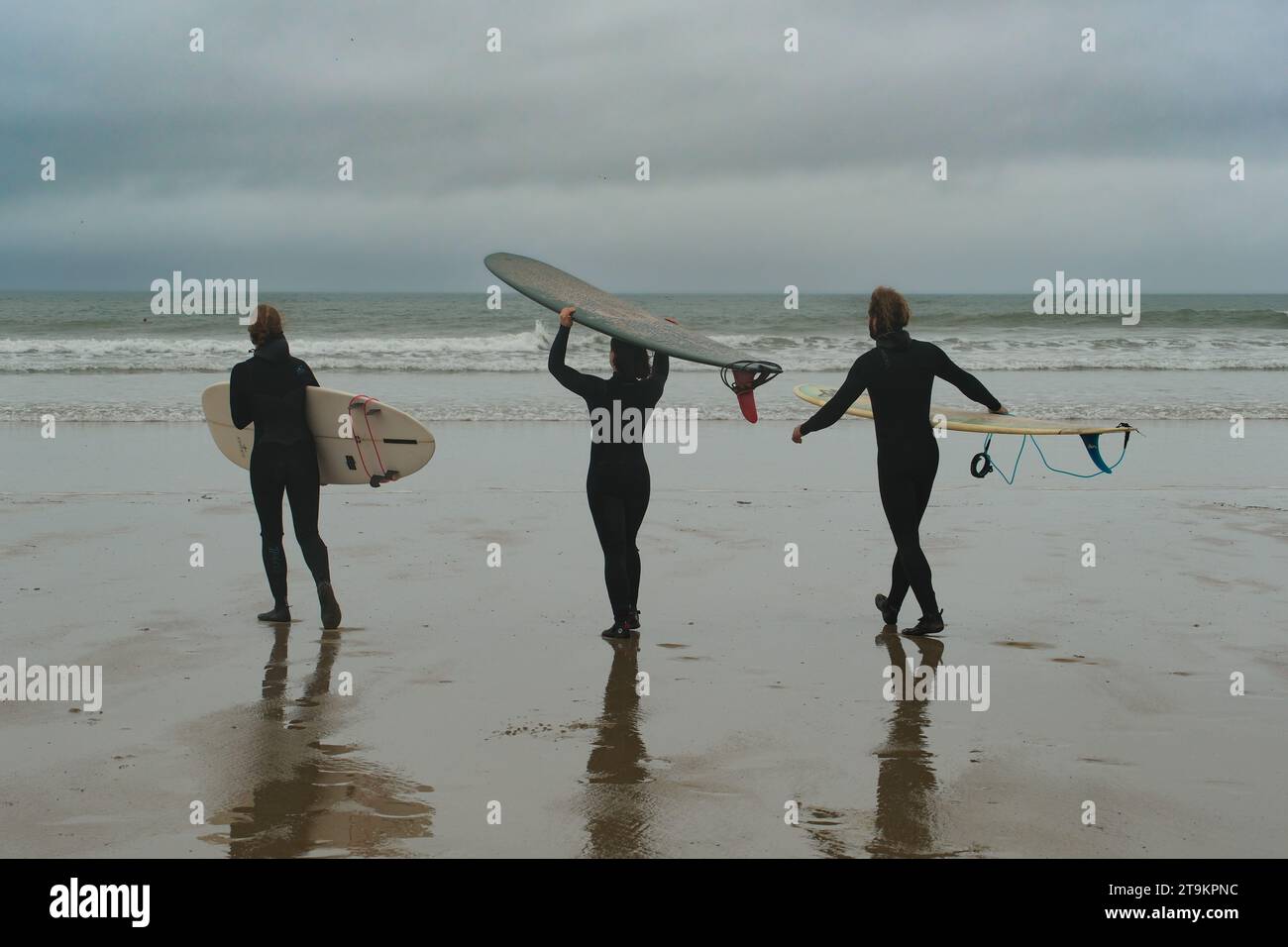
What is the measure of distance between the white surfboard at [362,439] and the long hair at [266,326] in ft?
1.24

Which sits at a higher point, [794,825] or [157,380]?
[157,380]

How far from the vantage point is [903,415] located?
249 inches

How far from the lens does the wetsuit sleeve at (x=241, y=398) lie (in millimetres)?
6305

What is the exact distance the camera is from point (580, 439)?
14.7 meters

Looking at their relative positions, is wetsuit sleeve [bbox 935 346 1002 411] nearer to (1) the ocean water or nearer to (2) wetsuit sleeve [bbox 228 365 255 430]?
(2) wetsuit sleeve [bbox 228 365 255 430]

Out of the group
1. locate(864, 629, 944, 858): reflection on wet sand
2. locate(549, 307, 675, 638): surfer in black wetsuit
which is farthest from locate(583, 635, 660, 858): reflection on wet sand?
locate(549, 307, 675, 638): surfer in black wetsuit

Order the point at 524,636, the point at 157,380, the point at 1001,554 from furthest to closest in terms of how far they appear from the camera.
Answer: the point at 157,380, the point at 1001,554, the point at 524,636

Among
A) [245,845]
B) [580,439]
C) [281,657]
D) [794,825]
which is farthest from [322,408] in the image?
[580,439]

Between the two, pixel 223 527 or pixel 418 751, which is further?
pixel 223 527

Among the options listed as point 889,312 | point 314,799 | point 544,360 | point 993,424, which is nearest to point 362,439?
point 889,312

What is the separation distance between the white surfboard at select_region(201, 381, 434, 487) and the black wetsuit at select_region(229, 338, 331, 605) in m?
0.18

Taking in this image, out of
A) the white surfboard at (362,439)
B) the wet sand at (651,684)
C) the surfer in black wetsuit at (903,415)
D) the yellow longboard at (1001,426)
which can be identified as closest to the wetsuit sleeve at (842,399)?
the surfer in black wetsuit at (903,415)
